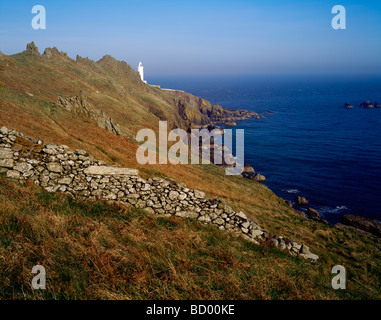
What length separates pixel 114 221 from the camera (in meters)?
7.62

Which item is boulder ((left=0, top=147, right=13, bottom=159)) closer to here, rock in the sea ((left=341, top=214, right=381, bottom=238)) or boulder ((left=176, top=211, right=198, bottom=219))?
boulder ((left=176, top=211, right=198, bottom=219))

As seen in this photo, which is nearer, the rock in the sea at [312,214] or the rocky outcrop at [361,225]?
the rocky outcrop at [361,225]

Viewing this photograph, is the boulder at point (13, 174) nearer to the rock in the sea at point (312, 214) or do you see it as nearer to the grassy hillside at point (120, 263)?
the grassy hillside at point (120, 263)

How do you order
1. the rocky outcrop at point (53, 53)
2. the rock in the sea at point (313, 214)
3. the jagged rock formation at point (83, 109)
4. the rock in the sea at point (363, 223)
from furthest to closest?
the rocky outcrop at point (53, 53) < the rock in the sea at point (313, 214) < the rock in the sea at point (363, 223) < the jagged rock formation at point (83, 109)

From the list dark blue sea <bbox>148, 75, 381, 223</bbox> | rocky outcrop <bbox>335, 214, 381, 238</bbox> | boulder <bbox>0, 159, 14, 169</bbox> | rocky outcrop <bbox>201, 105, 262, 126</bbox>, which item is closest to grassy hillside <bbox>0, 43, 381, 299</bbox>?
boulder <bbox>0, 159, 14, 169</bbox>

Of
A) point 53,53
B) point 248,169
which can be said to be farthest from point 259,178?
point 53,53

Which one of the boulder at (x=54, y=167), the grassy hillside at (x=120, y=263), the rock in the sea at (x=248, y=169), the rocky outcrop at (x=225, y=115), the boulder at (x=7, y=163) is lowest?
the rock in the sea at (x=248, y=169)

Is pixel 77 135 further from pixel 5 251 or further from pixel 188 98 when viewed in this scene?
pixel 188 98

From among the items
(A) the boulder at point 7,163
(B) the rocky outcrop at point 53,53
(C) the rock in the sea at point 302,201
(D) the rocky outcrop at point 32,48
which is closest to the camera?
(A) the boulder at point 7,163

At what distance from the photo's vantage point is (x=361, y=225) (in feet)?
104

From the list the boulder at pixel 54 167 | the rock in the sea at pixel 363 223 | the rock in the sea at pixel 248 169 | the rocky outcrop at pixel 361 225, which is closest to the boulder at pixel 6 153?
the boulder at pixel 54 167

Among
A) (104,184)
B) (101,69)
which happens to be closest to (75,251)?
(104,184)

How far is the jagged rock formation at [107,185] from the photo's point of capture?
9.28 m

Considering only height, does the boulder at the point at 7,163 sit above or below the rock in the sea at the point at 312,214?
above
